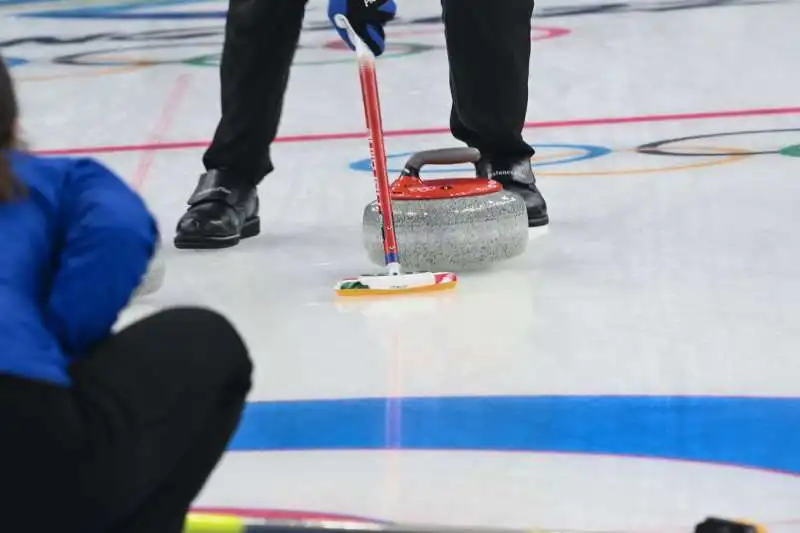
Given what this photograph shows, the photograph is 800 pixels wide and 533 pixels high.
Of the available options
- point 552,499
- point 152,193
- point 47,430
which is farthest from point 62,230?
point 152,193

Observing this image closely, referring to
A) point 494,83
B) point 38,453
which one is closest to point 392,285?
point 494,83

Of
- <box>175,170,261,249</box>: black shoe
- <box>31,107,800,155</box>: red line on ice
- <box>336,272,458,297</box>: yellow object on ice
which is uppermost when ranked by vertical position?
<box>336,272,458,297</box>: yellow object on ice

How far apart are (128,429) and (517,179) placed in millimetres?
1768

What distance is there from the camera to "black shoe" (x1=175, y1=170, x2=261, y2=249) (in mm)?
2725

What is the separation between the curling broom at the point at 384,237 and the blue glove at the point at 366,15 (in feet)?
0.04

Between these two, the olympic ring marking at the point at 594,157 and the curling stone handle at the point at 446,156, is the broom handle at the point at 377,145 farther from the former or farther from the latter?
the olympic ring marking at the point at 594,157

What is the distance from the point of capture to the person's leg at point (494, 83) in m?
2.62

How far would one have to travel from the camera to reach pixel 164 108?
4.51 meters

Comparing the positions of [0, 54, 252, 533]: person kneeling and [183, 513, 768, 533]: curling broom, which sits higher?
[0, 54, 252, 533]: person kneeling

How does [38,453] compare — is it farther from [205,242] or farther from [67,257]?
[205,242]

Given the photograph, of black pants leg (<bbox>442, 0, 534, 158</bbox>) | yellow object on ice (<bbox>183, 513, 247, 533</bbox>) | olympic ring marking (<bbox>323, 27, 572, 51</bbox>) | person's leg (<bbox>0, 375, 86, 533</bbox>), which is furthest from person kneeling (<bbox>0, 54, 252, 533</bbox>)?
olympic ring marking (<bbox>323, 27, 572, 51</bbox>)

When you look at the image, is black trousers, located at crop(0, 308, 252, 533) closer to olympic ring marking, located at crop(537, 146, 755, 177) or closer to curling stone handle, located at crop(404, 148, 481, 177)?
curling stone handle, located at crop(404, 148, 481, 177)

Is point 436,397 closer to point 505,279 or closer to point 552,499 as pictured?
point 552,499

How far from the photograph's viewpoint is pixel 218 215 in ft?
8.97
